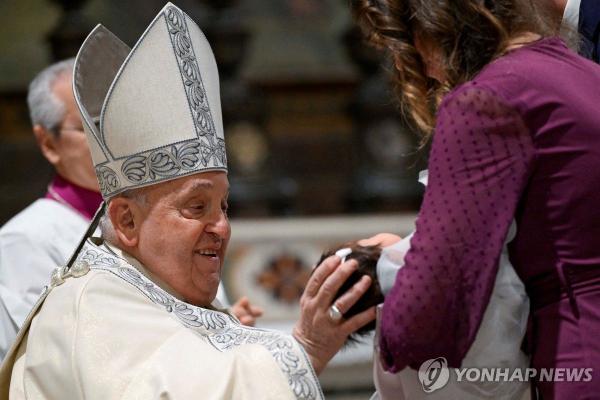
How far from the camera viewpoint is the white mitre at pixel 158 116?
2.87 m

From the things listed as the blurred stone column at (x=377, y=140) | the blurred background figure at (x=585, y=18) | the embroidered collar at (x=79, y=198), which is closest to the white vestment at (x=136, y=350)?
the blurred background figure at (x=585, y=18)

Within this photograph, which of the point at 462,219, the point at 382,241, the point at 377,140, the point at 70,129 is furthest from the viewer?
the point at 377,140

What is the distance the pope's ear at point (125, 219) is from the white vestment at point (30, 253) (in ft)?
4.62

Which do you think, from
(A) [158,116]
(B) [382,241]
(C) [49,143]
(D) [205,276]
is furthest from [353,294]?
(C) [49,143]

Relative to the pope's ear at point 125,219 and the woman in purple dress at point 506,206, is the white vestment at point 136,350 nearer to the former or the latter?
the pope's ear at point 125,219

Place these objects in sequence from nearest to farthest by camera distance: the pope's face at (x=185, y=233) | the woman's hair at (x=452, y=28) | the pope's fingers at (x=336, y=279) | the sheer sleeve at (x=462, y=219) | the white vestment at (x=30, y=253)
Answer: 1. the sheer sleeve at (x=462, y=219)
2. the woman's hair at (x=452, y=28)
3. the pope's fingers at (x=336, y=279)
4. the pope's face at (x=185, y=233)
5. the white vestment at (x=30, y=253)

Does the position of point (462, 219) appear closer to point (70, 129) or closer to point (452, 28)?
point (452, 28)

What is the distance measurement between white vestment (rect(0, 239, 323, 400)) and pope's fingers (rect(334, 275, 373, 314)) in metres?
0.16

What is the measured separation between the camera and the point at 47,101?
4828 mm

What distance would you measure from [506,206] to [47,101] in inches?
114

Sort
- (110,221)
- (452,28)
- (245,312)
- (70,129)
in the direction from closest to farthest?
1. (452,28)
2. (110,221)
3. (245,312)
4. (70,129)

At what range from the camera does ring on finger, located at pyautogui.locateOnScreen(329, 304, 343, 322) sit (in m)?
2.57

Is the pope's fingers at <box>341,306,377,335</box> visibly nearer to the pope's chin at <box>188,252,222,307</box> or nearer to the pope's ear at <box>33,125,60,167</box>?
the pope's chin at <box>188,252,222,307</box>

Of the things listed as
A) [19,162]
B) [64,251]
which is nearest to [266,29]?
[19,162]
